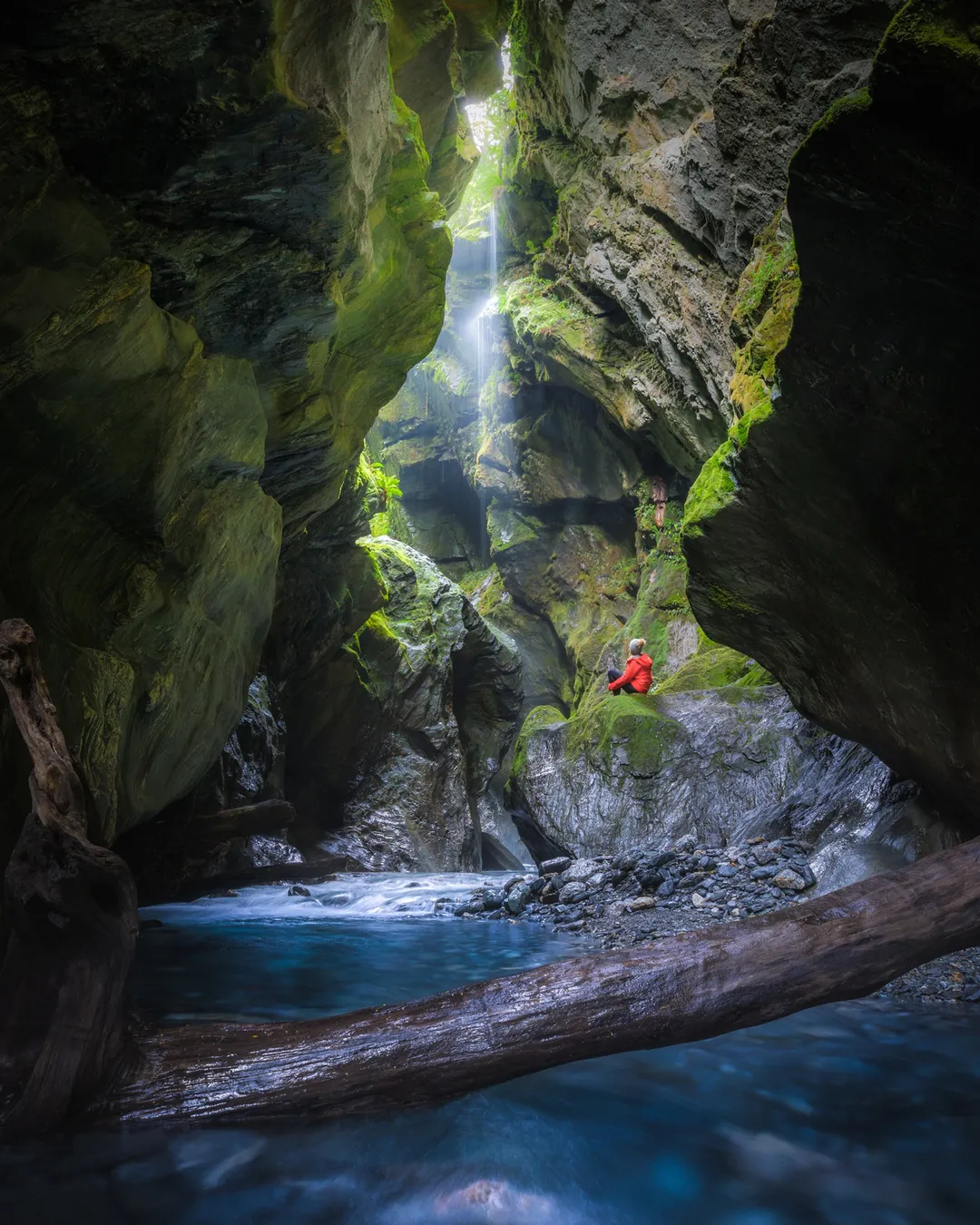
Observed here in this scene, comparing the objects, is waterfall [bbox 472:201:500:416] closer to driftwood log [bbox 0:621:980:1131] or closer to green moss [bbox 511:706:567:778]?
green moss [bbox 511:706:567:778]

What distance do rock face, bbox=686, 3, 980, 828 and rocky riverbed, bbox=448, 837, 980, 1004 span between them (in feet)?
5.26

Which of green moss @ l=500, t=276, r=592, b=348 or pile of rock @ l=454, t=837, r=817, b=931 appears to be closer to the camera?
pile of rock @ l=454, t=837, r=817, b=931

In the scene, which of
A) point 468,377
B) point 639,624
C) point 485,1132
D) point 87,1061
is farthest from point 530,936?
point 468,377

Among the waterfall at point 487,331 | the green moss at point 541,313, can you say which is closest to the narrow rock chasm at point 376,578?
the green moss at point 541,313

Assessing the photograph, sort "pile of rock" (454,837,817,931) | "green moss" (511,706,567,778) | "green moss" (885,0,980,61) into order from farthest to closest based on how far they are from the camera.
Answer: "green moss" (511,706,567,778) → "pile of rock" (454,837,817,931) → "green moss" (885,0,980,61)

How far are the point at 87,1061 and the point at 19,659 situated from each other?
1.59m

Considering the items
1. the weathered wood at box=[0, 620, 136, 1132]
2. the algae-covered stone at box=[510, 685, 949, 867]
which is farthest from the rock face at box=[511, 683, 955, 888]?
the weathered wood at box=[0, 620, 136, 1132]

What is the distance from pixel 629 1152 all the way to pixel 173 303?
5.77 metres

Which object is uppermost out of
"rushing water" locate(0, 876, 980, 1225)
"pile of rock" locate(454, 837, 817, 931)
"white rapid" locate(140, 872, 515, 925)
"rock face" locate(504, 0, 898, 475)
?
"rock face" locate(504, 0, 898, 475)

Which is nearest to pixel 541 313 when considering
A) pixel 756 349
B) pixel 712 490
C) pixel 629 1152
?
pixel 756 349

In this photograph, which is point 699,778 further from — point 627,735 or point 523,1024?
point 523,1024

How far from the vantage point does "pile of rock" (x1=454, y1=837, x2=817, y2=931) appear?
641cm

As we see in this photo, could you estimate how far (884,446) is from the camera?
4.15 m

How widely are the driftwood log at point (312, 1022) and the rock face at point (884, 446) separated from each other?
231cm
